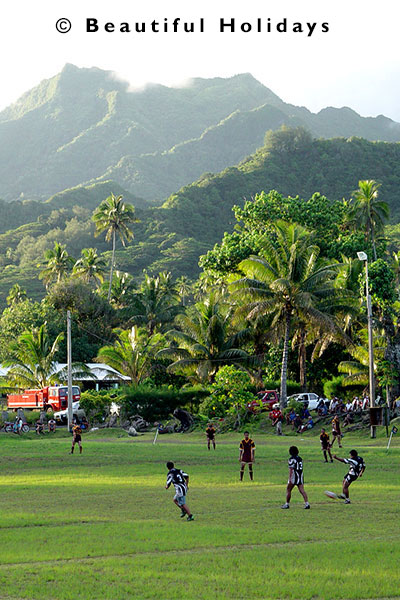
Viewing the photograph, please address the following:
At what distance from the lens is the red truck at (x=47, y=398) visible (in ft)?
190

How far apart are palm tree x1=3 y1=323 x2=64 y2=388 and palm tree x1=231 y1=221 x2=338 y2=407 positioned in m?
21.0

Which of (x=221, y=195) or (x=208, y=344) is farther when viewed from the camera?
(x=221, y=195)

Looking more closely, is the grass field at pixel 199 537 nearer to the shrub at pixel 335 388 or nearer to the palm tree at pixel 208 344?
the palm tree at pixel 208 344

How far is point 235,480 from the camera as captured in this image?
23.5m

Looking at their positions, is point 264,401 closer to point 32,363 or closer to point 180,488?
point 32,363

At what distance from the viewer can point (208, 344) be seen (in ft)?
177

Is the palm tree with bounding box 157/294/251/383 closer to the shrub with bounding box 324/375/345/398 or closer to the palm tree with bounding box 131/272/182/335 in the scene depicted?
the shrub with bounding box 324/375/345/398

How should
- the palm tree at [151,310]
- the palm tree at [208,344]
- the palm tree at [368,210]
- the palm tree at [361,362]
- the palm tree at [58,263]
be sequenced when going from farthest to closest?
the palm tree at [58,263]
the palm tree at [151,310]
the palm tree at [368,210]
the palm tree at [208,344]
the palm tree at [361,362]

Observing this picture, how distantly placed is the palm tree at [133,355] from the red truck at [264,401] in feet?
37.5

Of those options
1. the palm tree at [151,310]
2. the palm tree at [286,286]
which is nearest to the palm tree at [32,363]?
the palm tree at [151,310]

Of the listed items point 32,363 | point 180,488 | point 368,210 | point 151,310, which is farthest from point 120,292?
point 180,488

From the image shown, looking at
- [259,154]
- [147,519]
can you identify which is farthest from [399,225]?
[147,519]

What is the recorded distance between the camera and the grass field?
10.3 metres

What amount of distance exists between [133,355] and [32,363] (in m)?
9.56
